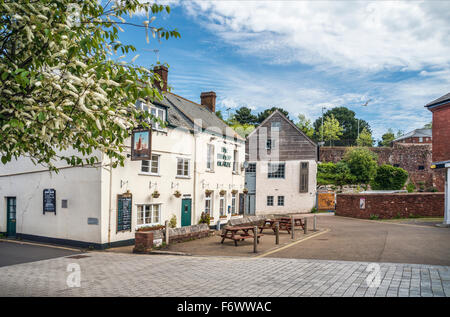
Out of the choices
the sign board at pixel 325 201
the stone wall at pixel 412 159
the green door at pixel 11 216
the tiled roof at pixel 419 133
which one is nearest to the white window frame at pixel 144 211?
the green door at pixel 11 216

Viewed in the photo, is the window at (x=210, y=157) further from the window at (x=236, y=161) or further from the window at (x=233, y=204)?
the window at (x=233, y=204)

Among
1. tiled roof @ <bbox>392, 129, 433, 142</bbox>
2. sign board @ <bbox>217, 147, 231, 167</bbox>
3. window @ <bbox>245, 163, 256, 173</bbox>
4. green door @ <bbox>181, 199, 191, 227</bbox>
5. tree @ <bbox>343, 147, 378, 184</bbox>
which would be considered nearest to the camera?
green door @ <bbox>181, 199, 191, 227</bbox>

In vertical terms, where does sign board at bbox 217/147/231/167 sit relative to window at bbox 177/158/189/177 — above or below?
above

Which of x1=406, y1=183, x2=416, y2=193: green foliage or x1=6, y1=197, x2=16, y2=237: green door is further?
x1=406, y1=183, x2=416, y2=193: green foliage

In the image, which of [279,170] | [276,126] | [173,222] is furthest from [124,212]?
[276,126]

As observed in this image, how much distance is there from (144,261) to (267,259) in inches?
164

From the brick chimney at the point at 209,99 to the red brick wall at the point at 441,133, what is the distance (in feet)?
55.4

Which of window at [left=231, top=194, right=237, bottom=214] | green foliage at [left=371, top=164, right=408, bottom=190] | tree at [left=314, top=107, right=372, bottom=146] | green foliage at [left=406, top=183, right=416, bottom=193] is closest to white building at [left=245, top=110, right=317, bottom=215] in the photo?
window at [left=231, top=194, right=237, bottom=214]

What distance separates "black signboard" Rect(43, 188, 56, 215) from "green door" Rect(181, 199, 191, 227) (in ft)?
22.6

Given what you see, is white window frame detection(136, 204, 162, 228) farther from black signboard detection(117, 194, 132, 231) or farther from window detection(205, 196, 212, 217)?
window detection(205, 196, 212, 217)

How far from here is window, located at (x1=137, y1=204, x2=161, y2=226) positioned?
59.7 feet

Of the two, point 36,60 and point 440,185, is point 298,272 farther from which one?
point 440,185
